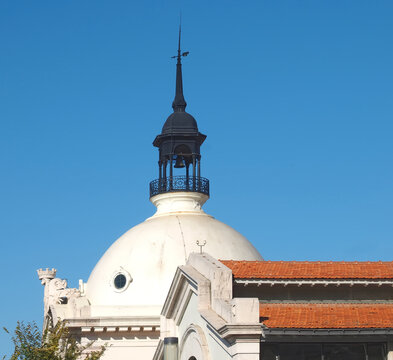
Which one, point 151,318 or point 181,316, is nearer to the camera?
point 181,316

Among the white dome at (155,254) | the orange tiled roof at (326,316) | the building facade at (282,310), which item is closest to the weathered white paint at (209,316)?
the building facade at (282,310)

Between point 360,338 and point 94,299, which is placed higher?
point 94,299

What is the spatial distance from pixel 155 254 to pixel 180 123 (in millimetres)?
9519

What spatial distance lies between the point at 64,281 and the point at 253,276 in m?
23.5

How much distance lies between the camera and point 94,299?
51.0m

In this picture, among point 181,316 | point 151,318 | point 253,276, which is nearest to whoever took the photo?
point 253,276

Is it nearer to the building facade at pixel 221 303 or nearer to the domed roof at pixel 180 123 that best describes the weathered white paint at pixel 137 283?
the building facade at pixel 221 303

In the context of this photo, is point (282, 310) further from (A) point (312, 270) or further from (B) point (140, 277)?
(B) point (140, 277)

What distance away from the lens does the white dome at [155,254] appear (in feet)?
164

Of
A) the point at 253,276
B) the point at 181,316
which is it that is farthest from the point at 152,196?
the point at 253,276

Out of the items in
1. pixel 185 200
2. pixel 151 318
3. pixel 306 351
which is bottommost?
pixel 306 351

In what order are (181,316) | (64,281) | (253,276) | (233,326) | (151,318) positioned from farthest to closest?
(64,281), (151,318), (181,316), (253,276), (233,326)

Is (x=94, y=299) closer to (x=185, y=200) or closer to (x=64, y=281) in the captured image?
(x=64, y=281)

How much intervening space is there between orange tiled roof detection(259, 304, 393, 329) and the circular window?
19.9 meters
